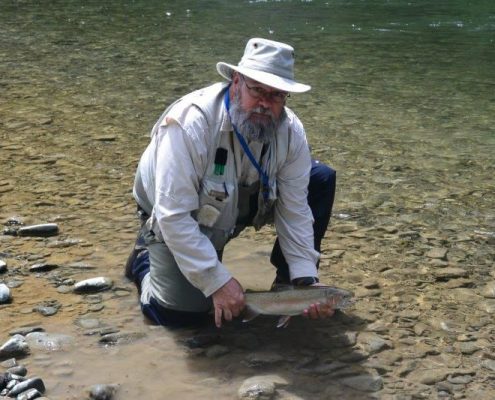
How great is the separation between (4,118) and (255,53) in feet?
17.0

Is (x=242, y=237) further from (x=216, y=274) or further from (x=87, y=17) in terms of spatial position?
(x=87, y=17)

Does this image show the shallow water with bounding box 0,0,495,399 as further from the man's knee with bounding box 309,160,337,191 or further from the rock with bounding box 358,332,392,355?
the man's knee with bounding box 309,160,337,191

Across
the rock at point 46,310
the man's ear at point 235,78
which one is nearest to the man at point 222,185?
the man's ear at point 235,78

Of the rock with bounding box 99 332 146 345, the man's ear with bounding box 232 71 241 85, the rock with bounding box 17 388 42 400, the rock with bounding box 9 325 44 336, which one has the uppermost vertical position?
the man's ear with bounding box 232 71 241 85

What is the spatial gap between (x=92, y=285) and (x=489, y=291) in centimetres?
224

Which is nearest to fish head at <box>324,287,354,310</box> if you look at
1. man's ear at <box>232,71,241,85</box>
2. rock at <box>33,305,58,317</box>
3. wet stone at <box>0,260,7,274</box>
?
man's ear at <box>232,71,241,85</box>

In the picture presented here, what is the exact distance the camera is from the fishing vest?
14.3 ft

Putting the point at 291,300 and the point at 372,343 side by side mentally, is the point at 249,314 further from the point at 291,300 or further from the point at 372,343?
the point at 372,343

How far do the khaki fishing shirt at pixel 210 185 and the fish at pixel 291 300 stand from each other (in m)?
0.21

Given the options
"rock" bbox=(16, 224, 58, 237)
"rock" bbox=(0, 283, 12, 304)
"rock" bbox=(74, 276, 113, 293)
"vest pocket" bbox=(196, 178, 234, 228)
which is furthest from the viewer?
"rock" bbox=(16, 224, 58, 237)

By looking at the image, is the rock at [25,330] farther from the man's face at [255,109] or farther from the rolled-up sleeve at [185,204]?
the man's face at [255,109]

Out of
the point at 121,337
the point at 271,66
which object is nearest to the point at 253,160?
the point at 271,66

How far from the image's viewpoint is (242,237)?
6012mm

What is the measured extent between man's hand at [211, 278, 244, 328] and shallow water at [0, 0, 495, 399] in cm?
26
